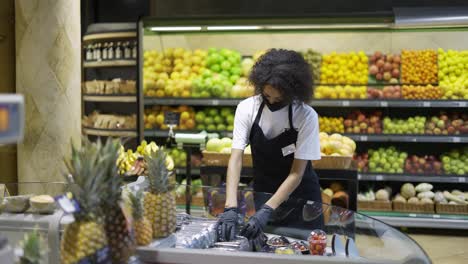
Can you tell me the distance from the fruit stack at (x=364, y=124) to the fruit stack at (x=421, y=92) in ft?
1.34

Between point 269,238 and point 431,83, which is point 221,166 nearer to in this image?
point 431,83

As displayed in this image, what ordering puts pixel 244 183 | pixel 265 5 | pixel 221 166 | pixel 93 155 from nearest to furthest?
pixel 93 155 < pixel 221 166 < pixel 244 183 < pixel 265 5

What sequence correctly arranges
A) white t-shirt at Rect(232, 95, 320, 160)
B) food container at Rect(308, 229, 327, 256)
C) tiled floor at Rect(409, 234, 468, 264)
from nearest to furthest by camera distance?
food container at Rect(308, 229, 327, 256)
white t-shirt at Rect(232, 95, 320, 160)
tiled floor at Rect(409, 234, 468, 264)

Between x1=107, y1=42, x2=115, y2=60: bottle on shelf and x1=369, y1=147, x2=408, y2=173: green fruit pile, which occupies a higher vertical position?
x1=107, y1=42, x2=115, y2=60: bottle on shelf

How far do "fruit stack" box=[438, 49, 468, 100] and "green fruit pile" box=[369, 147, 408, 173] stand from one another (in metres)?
0.83

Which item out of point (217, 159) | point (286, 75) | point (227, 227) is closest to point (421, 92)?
point (217, 159)

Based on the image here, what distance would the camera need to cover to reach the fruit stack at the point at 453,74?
6871mm

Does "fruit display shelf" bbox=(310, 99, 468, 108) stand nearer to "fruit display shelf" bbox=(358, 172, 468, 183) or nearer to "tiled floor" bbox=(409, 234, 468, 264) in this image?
"fruit display shelf" bbox=(358, 172, 468, 183)

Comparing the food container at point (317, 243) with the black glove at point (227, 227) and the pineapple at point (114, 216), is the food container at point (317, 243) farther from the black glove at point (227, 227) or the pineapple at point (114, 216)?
the pineapple at point (114, 216)

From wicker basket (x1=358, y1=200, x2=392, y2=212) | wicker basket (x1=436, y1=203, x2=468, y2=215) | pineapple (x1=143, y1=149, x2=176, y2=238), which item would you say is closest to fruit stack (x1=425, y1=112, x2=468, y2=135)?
wicker basket (x1=436, y1=203, x2=468, y2=215)

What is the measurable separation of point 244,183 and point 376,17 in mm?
2218

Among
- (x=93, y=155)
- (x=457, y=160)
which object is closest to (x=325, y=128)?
(x=457, y=160)

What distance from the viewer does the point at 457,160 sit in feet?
23.2

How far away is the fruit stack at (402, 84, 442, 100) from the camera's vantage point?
22.7 feet
